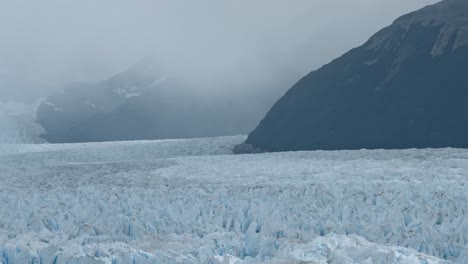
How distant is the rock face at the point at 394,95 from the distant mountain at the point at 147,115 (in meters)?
23.6

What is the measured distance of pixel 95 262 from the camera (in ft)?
25.5

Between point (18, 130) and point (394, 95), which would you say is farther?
point (18, 130)

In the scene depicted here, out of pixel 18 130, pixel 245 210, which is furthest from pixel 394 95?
pixel 18 130

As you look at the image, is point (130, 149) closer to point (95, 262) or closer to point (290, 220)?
point (290, 220)

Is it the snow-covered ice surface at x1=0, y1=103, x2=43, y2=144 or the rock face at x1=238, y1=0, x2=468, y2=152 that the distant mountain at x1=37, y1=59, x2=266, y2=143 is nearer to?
the snow-covered ice surface at x1=0, y1=103, x2=43, y2=144

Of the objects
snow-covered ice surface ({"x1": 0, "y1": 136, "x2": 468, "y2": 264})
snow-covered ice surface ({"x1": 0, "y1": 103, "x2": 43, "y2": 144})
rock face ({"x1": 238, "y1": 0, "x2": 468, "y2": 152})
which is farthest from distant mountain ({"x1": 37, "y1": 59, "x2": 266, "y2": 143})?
snow-covered ice surface ({"x1": 0, "y1": 136, "x2": 468, "y2": 264})

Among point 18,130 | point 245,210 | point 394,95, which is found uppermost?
point 394,95

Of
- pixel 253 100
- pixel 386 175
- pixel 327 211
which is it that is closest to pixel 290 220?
pixel 327 211

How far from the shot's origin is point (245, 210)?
12156 millimetres

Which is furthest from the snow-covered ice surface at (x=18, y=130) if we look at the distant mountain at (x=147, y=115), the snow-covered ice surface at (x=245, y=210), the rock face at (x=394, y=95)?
the rock face at (x=394, y=95)

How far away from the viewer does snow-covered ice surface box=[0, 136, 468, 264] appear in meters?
8.29

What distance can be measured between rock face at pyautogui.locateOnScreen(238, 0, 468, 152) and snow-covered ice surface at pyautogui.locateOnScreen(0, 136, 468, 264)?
477 centimetres

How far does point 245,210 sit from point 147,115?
46474 mm

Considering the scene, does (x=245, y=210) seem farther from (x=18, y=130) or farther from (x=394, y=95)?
(x=18, y=130)
